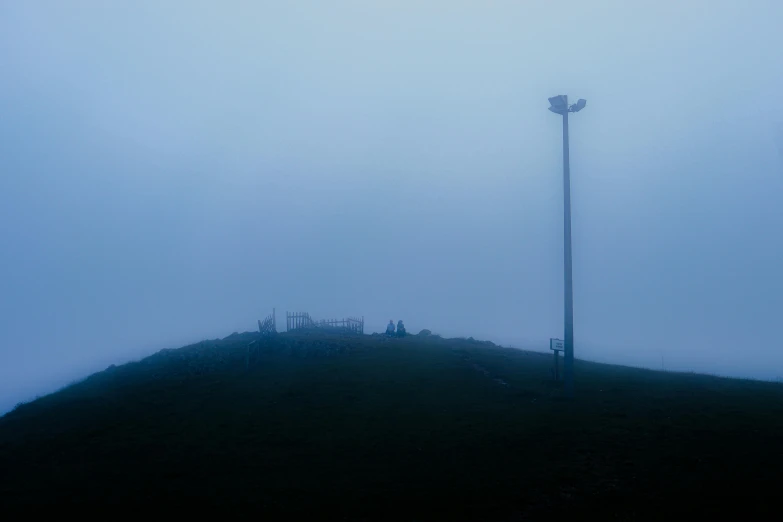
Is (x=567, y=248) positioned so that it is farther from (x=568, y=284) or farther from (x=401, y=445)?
(x=401, y=445)

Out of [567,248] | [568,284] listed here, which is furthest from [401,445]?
A: [567,248]

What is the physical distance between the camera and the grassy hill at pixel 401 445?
1619 centimetres

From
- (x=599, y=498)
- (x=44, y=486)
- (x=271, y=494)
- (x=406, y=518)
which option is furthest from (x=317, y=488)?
(x=44, y=486)

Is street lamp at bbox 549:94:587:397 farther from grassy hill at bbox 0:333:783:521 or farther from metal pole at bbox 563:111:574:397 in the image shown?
grassy hill at bbox 0:333:783:521

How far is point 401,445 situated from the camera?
21.5m

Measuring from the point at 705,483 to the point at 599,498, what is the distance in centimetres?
304

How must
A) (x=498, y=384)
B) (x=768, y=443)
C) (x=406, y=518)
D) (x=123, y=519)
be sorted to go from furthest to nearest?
(x=498, y=384)
(x=768, y=443)
(x=123, y=519)
(x=406, y=518)

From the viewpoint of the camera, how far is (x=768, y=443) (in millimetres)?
18828

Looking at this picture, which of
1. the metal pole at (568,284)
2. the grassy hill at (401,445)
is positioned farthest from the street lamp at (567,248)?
the grassy hill at (401,445)

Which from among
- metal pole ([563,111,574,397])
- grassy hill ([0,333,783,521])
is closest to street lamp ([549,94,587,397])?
metal pole ([563,111,574,397])

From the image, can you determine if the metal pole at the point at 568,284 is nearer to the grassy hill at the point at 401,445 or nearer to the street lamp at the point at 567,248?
the street lamp at the point at 567,248

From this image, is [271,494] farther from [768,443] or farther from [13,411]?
[13,411]

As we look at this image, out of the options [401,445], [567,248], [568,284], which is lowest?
[401,445]

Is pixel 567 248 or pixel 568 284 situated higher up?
pixel 567 248
